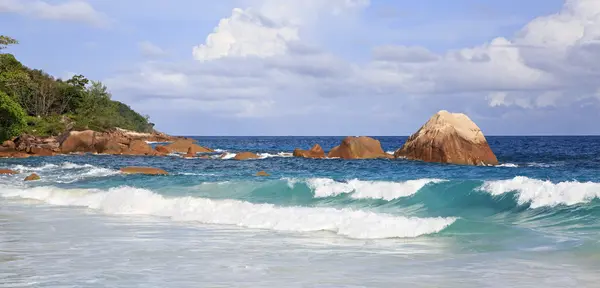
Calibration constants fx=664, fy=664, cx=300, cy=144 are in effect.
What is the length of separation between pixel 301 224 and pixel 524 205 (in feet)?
23.2

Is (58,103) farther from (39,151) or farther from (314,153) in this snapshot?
(314,153)

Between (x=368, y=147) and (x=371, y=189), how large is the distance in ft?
94.1

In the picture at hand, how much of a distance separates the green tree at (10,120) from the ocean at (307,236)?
34778 mm

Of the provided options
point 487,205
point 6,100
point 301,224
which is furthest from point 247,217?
point 6,100

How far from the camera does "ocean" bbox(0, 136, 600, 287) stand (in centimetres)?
1005

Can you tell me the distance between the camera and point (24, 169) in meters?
40.1

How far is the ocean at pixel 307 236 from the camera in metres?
10.0

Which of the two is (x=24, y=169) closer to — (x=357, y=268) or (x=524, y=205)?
(x=524, y=205)

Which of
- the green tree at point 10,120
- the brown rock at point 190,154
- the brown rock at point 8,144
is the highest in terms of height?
the green tree at point 10,120

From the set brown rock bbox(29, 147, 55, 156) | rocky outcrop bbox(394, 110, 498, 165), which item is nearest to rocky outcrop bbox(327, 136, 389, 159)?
rocky outcrop bbox(394, 110, 498, 165)

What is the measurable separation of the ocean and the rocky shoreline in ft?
64.6

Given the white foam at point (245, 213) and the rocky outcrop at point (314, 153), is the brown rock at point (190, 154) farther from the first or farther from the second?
the white foam at point (245, 213)

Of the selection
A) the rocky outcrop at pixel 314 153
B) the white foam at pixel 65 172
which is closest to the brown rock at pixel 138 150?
the rocky outcrop at pixel 314 153

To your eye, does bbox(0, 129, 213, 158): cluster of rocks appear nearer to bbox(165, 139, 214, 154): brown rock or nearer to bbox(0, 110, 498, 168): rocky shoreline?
bbox(0, 110, 498, 168): rocky shoreline
